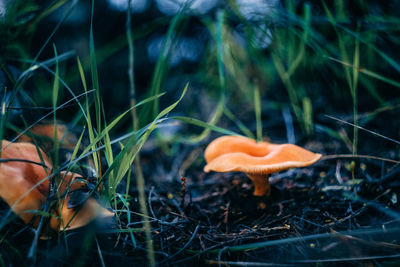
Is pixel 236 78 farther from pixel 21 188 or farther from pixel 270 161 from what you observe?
pixel 21 188

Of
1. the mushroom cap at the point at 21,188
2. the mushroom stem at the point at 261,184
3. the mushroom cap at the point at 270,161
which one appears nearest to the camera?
the mushroom cap at the point at 21,188

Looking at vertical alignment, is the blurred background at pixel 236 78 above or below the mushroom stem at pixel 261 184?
above

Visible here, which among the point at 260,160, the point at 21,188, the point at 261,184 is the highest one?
the point at 21,188

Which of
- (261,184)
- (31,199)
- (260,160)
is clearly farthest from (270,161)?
(31,199)

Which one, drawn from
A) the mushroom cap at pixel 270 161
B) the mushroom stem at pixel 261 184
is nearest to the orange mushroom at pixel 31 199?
the mushroom cap at pixel 270 161

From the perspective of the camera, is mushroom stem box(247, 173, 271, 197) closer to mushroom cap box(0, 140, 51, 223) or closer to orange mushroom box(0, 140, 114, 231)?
orange mushroom box(0, 140, 114, 231)

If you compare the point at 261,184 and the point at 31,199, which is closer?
the point at 31,199

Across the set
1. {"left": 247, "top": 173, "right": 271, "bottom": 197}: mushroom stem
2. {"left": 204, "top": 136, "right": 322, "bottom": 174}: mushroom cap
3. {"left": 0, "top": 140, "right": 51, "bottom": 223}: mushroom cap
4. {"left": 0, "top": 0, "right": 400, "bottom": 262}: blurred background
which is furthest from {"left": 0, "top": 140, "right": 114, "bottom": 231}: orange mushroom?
{"left": 247, "top": 173, "right": 271, "bottom": 197}: mushroom stem

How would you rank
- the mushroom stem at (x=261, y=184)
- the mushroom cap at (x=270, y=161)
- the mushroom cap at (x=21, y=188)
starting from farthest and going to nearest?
1. the mushroom stem at (x=261, y=184)
2. the mushroom cap at (x=270, y=161)
3. the mushroom cap at (x=21, y=188)

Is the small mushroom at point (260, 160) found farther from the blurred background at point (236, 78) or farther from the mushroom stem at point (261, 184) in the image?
the blurred background at point (236, 78)
